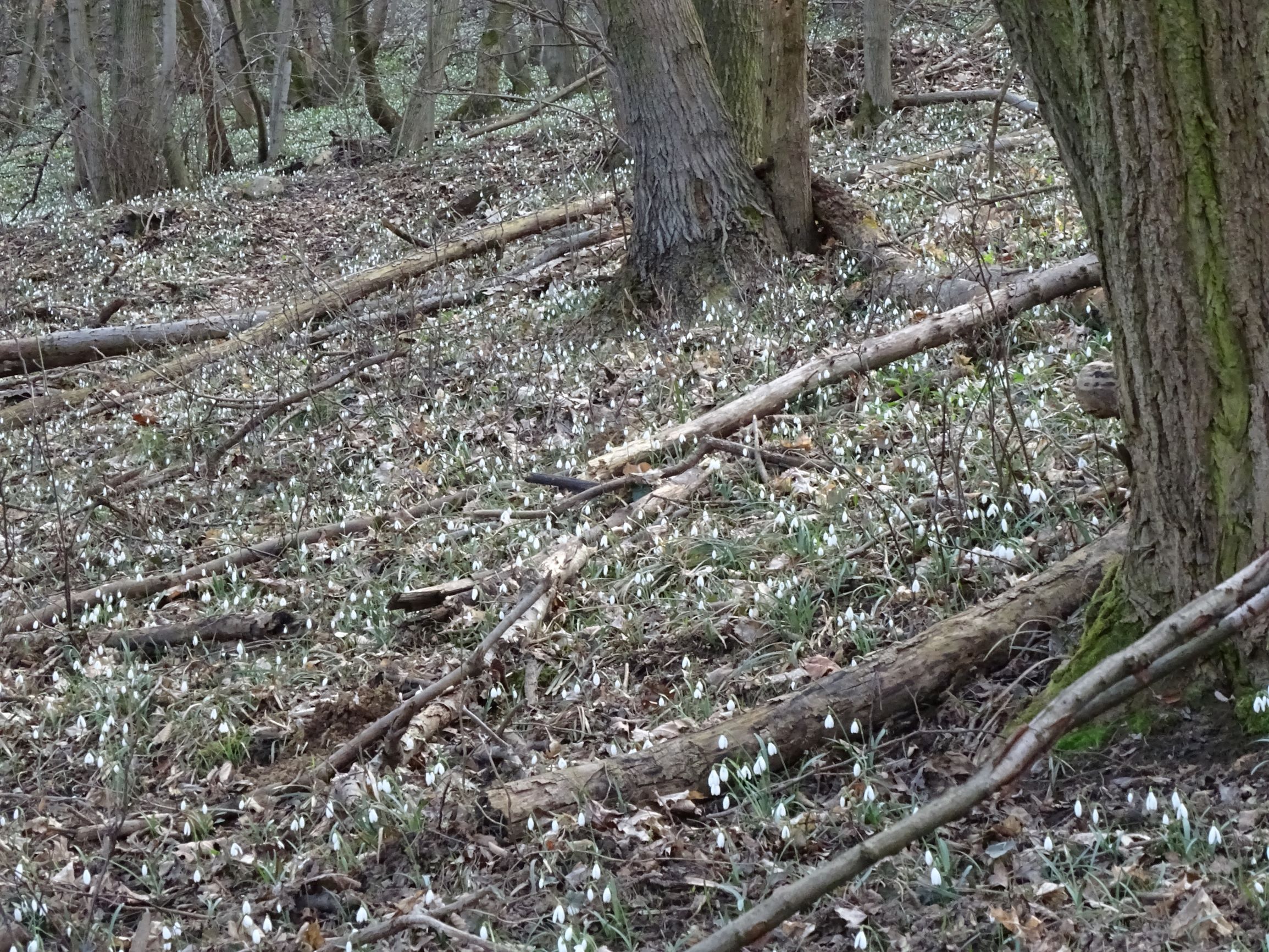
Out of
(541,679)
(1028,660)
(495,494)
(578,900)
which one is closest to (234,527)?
(495,494)

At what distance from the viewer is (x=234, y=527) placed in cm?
725

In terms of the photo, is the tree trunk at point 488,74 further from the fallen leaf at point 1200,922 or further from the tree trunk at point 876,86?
the fallen leaf at point 1200,922

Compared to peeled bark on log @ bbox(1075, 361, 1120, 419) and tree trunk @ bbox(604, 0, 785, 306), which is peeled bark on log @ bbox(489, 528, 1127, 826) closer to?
peeled bark on log @ bbox(1075, 361, 1120, 419)

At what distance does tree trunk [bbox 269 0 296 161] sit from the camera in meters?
19.6

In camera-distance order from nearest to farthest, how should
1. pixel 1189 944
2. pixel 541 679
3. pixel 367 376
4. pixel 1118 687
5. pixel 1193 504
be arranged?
pixel 1118 687 < pixel 1189 944 < pixel 1193 504 < pixel 541 679 < pixel 367 376

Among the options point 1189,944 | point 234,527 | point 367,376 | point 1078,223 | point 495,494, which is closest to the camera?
point 1189,944

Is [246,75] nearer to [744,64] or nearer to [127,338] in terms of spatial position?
[127,338]

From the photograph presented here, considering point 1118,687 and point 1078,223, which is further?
point 1078,223

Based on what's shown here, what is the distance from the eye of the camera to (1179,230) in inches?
121

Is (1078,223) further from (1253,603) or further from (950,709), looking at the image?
(1253,603)

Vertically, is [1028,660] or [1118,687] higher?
[1118,687]

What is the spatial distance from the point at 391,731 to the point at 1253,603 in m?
3.12

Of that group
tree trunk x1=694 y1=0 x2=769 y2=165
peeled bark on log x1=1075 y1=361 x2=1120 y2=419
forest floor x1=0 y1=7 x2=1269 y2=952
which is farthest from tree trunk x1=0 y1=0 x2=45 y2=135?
peeled bark on log x1=1075 y1=361 x2=1120 y2=419

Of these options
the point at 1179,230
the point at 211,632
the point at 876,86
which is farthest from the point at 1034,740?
the point at 876,86
